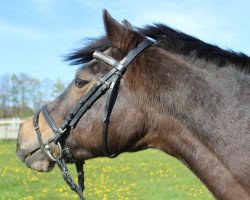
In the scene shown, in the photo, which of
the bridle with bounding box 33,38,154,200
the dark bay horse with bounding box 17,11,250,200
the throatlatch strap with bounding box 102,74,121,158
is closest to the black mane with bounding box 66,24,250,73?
the dark bay horse with bounding box 17,11,250,200

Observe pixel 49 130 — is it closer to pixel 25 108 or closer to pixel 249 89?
pixel 249 89

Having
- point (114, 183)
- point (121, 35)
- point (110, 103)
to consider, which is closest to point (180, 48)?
point (121, 35)

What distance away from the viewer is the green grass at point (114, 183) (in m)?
10.3

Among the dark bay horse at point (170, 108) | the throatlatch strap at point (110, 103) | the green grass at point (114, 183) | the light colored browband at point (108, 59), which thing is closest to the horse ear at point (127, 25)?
the dark bay horse at point (170, 108)

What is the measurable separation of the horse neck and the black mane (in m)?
0.09

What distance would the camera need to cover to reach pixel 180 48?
362cm

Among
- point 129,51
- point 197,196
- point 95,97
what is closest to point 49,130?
point 95,97

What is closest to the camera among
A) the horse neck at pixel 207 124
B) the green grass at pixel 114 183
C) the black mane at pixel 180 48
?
the horse neck at pixel 207 124

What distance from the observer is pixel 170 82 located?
11.4 ft

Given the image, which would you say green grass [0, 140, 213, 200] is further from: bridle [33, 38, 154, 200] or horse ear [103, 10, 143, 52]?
horse ear [103, 10, 143, 52]

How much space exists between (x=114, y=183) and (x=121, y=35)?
905 cm

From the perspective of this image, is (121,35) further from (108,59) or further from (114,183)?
(114,183)

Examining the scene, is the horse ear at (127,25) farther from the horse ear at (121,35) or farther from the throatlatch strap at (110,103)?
the throatlatch strap at (110,103)

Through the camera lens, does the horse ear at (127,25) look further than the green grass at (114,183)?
No
